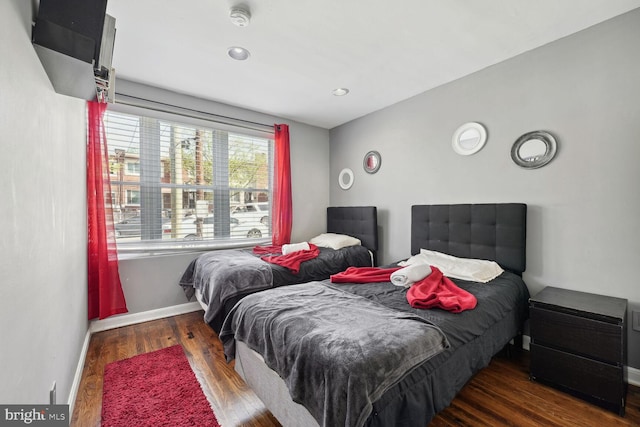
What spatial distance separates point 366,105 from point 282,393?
3282mm

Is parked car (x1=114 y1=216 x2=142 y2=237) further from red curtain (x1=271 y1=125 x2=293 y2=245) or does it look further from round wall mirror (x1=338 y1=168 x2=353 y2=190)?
round wall mirror (x1=338 y1=168 x2=353 y2=190)

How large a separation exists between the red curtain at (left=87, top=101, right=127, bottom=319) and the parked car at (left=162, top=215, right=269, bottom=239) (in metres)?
0.61

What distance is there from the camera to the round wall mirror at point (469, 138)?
264cm

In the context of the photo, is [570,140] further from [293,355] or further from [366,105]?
[293,355]

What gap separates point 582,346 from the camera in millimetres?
1702

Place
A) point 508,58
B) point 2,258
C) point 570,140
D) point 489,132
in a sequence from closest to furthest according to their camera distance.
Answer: point 2,258 → point 570,140 → point 508,58 → point 489,132

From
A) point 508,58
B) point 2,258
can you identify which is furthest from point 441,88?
point 2,258

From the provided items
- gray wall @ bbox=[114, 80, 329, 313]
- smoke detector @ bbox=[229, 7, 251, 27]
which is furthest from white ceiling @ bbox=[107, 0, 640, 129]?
gray wall @ bbox=[114, 80, 329, 313]

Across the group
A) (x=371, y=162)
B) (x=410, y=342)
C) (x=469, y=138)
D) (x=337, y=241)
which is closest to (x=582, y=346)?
(x=410, y=342)

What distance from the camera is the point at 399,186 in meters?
3.42

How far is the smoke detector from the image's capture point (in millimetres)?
1824

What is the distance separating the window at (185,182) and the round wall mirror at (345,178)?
111 cm

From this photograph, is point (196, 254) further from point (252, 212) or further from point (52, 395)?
point (52, 395)

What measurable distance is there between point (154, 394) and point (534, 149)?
3470 millimetres
